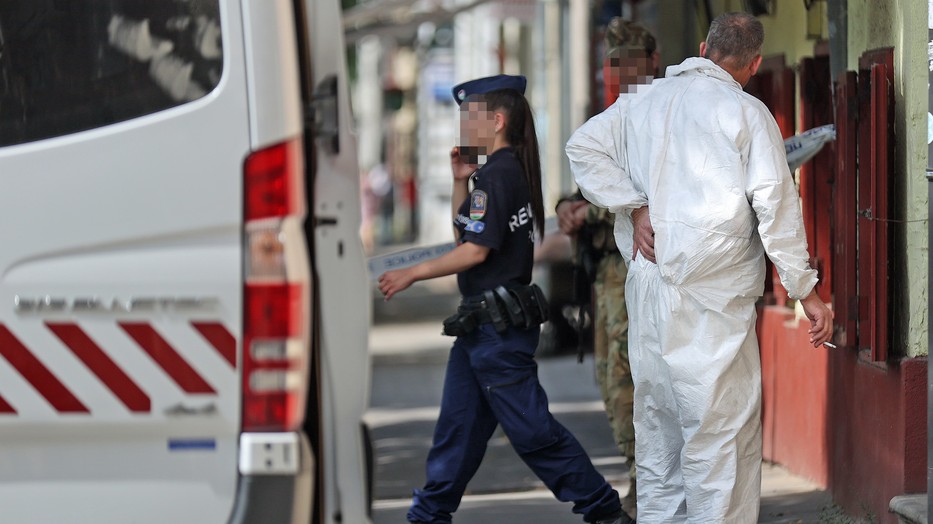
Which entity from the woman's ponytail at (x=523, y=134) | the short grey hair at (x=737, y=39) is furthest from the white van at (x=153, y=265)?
the woman's ponytail at (x=523, y=134)

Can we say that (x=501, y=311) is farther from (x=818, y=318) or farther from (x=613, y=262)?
(x=818, y=318)

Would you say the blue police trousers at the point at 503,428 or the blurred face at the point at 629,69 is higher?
the blurred face at the point at 629,69

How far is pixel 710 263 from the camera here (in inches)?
179

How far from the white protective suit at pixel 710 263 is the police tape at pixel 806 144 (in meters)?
1.05

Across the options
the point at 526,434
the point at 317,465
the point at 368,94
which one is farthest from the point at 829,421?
the point at 368,94

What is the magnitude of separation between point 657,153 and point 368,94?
44.5 m

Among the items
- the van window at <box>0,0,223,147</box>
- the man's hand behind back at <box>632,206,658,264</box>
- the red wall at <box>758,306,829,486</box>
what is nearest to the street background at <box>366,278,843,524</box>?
the red wall at <box>758,306,829,486</box>

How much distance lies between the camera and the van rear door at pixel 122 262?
3443 millimetres

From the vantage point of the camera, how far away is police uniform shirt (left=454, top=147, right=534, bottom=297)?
518 cm

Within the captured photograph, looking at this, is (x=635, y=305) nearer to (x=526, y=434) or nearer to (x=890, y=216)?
(x=526, y=434)

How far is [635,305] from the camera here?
16.0 ft

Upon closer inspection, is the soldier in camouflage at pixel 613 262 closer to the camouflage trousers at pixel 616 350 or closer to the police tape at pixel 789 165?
the camouflage trousers at pixel 616 350

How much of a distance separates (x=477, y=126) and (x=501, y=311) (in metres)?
0.72

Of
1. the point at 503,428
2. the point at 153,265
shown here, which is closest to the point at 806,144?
the point at 503,428
